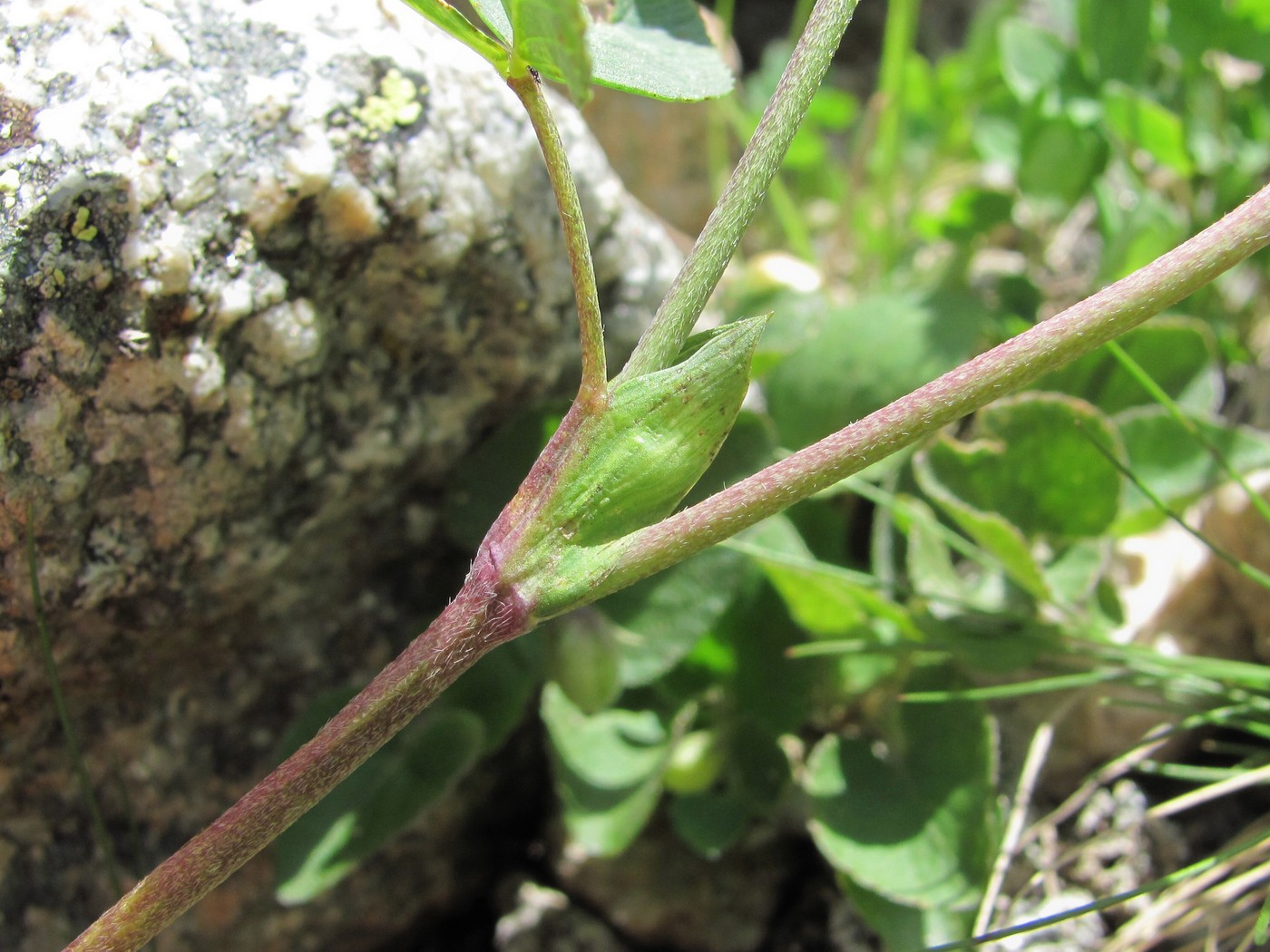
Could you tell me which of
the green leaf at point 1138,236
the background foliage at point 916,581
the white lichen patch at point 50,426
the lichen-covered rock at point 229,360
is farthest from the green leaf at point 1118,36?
the white lichen patch at point 50,426

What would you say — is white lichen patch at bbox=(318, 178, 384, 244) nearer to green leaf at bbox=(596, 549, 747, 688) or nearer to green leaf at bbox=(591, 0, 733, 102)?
green leaf at bbox=(591, 0, 733, 102)

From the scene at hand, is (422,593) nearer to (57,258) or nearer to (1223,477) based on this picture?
(57,258)

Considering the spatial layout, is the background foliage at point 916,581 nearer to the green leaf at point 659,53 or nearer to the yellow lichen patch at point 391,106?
the green leaf at point 659,53

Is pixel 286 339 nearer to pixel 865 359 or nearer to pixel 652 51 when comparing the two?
pixel 652 51

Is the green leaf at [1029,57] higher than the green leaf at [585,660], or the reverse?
the green leaf at [1029,57]

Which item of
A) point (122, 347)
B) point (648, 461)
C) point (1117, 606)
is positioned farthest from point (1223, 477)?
point (122, 347)

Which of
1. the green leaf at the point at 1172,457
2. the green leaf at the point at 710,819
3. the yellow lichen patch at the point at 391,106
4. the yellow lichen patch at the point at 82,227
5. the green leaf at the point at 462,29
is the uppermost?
the green leaf at the point at 462,29
